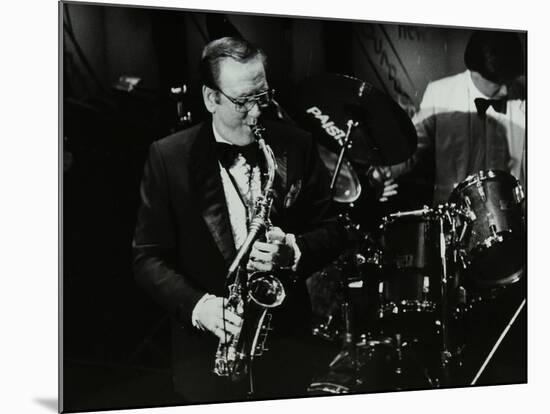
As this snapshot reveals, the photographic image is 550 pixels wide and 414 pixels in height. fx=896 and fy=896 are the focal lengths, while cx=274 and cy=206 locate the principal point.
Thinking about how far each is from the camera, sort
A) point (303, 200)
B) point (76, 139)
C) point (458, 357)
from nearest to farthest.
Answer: point (76, 139) < point (303, 200) < point (458, 357)

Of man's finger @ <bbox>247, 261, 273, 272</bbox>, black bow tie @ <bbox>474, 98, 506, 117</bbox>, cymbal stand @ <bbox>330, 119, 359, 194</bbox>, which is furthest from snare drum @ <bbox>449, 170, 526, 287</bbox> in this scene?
man's finger @ <bbox>247, 261, 273, 272</bbox>

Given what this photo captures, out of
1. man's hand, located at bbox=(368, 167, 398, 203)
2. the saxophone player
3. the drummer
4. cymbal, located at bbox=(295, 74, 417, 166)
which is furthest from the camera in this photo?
the drummer

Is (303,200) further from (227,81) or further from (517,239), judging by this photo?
(517,239)

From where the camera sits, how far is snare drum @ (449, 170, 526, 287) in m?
5.19

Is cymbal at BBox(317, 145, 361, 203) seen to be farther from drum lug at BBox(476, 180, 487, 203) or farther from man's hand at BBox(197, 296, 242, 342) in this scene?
man's hand at BBox(197, 296, 242, 342)

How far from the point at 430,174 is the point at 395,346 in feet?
3.29

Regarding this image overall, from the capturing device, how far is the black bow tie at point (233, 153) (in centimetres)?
472

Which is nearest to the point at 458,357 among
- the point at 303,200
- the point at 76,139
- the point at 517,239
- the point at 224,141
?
the point at 517,239

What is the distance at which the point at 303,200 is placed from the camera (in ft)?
15.9

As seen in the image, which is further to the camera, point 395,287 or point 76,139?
point 395,287

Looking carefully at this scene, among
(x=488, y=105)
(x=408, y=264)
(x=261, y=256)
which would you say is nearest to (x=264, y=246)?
(x=261, y=256)

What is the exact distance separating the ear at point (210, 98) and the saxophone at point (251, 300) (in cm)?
25

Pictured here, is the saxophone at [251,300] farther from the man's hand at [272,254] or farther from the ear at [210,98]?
the ear at [210,98]

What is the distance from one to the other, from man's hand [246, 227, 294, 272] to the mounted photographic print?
0.01m
